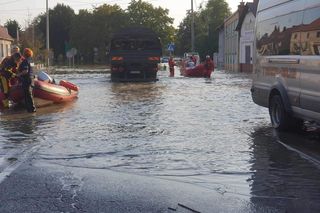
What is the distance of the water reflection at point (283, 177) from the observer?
20.0ft

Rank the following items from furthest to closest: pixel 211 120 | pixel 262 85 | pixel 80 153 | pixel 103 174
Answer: pixel 211 120 < pixel 262 85 < pixel 80 153 < pixel 103 174

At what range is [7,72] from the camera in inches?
628

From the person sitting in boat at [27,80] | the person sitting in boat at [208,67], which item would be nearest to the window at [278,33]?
the person sitting in boat at [27,80]

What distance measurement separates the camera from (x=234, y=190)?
6.62m

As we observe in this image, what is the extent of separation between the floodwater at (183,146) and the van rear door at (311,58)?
0.79 meters

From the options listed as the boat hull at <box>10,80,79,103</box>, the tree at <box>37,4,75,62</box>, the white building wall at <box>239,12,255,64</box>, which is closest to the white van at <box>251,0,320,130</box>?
the boat hull at <box>10,80,79,103</box>

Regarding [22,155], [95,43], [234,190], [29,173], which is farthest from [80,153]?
[95,43]

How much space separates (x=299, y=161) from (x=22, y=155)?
421 cm

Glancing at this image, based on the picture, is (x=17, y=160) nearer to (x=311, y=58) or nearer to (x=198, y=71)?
(x=311, y=58)

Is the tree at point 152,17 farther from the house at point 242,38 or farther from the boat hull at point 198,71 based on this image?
the boat hull at point 198,71

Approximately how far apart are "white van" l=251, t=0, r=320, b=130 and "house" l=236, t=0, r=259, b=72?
125 feet

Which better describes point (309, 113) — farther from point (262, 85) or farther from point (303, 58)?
point (262, 85)

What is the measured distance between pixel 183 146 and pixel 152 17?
277ft

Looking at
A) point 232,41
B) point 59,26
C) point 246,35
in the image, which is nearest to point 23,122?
point 246,35
